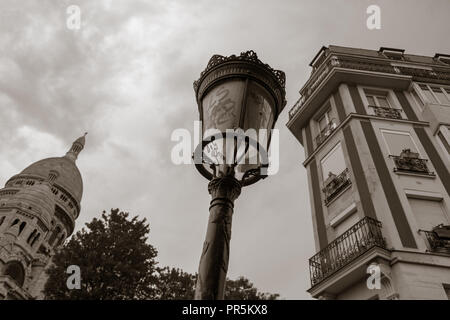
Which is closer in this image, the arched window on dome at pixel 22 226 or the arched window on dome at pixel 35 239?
the arched window on dome at pixel 22 226

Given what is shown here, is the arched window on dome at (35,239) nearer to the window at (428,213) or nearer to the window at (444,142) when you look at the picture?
the window at (428,213)

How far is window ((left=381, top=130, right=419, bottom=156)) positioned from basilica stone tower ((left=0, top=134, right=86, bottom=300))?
4191cm

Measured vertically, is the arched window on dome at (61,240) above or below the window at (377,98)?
above

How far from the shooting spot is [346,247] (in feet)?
38.2

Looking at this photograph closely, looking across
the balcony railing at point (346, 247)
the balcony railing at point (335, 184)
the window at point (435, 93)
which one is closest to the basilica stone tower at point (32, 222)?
the balcony railing at point (346, 247)

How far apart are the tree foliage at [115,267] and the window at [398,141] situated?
44.2 feet

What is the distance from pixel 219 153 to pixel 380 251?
30.4 ft

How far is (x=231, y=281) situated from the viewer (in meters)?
25.5

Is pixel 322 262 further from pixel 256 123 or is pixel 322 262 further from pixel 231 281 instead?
pixel 231 281

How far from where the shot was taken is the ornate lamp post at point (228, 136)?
1.96m

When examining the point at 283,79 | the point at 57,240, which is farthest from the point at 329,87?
the point at 57,240

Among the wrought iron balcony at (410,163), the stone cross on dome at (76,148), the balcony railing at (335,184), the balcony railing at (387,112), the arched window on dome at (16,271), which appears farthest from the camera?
the stone cross on dome at (76,148)

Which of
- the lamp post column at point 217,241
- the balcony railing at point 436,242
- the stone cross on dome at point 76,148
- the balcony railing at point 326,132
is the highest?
the stone cross on dome at point 76,148

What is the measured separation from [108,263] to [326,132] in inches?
526
